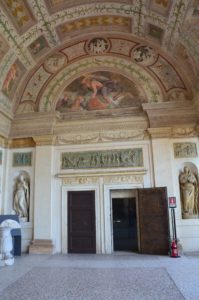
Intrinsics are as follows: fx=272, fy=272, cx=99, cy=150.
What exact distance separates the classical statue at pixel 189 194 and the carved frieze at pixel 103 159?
5.58 feet

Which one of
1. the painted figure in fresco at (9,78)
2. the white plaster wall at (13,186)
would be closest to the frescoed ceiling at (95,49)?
the painted figure in fresco at (9,78)

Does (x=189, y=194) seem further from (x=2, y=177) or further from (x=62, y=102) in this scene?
(x=2, y=177)

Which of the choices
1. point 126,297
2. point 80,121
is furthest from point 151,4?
point 126,297

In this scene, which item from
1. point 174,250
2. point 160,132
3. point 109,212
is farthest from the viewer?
point 160,132

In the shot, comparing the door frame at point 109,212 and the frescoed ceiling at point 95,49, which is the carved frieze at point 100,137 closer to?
the frescoed ceiling at point 95,49

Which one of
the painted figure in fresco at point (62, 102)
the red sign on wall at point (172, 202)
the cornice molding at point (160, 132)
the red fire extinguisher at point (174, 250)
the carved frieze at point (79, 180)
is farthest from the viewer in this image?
the painted figure in fresco at point (62, 102)

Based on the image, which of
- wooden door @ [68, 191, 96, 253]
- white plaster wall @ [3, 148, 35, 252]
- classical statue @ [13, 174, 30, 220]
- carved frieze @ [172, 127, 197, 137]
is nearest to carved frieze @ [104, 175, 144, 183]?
wooden door @ [68, 191, 96, 253]

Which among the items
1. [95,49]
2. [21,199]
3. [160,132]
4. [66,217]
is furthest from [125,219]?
[95,49]

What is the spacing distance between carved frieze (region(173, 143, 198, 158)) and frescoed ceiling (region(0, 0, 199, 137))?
1.68 metres

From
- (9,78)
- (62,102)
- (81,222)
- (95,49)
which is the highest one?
(95,49)

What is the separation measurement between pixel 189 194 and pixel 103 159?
344 centimetres

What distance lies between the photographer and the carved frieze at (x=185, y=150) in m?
10.3

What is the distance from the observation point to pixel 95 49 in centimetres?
1118

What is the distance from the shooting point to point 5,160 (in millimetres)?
11156
